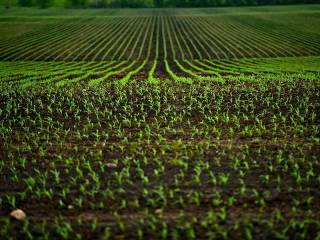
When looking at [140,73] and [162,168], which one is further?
[140,73]

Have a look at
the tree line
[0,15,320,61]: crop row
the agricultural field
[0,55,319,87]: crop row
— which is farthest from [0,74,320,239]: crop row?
the tree line

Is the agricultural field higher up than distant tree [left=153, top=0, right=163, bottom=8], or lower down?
lower down

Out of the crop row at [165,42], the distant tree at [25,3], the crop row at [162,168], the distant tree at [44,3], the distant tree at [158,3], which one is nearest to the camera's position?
the crop row at [162,168]

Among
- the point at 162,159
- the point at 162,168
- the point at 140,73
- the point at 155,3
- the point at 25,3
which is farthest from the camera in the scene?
the point at 155,3

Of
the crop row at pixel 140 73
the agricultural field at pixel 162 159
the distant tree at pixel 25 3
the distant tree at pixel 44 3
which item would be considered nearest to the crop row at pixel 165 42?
the crop row at pixel 140 73

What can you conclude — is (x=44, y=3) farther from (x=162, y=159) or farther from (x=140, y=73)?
(x=162, y=159)

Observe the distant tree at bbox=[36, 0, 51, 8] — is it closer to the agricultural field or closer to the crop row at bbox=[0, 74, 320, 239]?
the agricultural field

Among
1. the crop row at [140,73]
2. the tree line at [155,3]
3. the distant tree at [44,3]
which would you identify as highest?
the tree line at [155,3]

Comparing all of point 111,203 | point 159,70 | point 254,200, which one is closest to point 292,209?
point 254,200

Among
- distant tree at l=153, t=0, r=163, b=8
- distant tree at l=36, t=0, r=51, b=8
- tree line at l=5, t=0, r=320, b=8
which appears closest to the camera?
distant tree at l=36, t=0, r=51, b=8

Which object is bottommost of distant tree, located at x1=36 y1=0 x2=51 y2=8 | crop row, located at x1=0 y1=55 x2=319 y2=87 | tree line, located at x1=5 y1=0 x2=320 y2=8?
crop row, located at x1=0 y1=55 x2=319 y2=87

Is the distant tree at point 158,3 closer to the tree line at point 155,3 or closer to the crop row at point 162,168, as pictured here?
the tree line at point 155,3

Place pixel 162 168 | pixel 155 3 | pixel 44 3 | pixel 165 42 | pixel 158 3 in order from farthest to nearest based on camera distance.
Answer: pixel 155 3 → pixel 158 3 → pixel 44 3 → pixel 165 42 → pixel 162 168

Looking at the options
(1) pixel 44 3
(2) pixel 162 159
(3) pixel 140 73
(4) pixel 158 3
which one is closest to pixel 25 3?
(1) pixel 44 3
